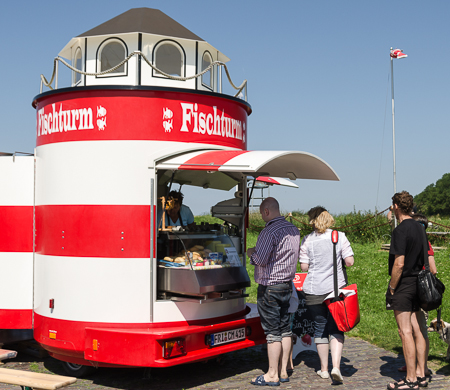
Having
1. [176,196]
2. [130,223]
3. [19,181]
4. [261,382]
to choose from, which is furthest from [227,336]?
[19,181]

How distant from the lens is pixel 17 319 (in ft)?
20.2

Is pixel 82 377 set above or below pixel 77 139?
below

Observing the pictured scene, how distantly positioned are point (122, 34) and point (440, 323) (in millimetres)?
5057

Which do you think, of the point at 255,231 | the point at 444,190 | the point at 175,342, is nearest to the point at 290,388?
the point at 175,342

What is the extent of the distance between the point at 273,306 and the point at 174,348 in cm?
112

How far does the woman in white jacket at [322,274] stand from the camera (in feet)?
18.6

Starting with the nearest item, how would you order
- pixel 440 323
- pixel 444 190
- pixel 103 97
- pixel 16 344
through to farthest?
pixel 103 97, pixel 440 323, pixel 16 344, pixel 444 190

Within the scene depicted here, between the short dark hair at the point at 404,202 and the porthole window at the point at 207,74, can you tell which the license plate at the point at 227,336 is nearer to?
the short dark hair at the point at 404,202

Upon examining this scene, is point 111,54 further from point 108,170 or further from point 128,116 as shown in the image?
point 108,170

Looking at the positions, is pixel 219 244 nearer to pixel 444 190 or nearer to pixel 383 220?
pixel 383 220

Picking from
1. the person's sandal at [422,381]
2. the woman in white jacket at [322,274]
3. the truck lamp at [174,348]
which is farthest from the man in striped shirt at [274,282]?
the person's sandal at [422,381]

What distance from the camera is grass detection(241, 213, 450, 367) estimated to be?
738cm

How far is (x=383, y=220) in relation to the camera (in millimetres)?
20688

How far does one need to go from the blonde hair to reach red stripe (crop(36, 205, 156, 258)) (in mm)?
1786
